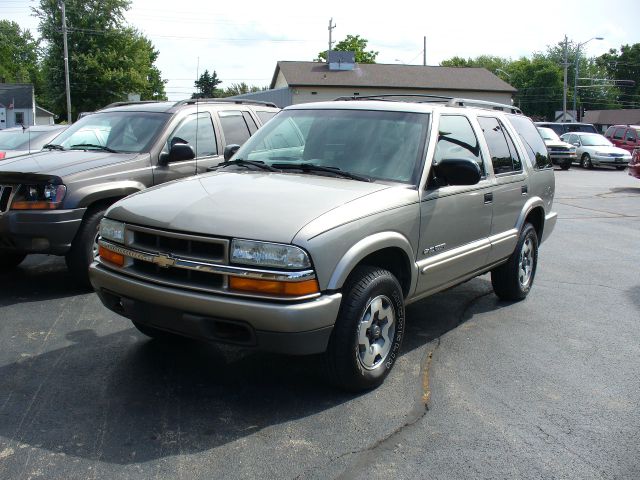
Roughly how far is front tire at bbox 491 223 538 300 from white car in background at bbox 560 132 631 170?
23.6 metres

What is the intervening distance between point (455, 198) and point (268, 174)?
4.68 feet

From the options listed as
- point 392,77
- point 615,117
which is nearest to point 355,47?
point 392,77

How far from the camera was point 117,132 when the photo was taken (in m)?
7.23

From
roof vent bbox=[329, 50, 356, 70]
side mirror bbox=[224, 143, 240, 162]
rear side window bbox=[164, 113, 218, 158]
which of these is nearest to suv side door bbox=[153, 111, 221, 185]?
rear side window bbox=[164, 113, 218, 158]

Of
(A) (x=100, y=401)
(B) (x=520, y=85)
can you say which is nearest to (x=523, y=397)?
(A) (x=100, y=401)

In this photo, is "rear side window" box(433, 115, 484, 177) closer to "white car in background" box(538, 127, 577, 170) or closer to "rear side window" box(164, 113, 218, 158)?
"rear side window" box(164, 113, 218, 158)

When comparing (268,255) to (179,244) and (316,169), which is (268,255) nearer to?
(179,244)

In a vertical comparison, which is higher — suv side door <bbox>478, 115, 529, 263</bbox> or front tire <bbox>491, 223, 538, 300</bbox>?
suv side door <bbox>478, 115, 529, 263</bbox>

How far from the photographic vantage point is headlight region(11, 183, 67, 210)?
5.97 meters

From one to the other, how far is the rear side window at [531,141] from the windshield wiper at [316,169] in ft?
8.63

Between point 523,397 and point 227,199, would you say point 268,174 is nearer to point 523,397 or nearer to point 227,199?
point 227,199

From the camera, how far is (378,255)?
4.32 metres

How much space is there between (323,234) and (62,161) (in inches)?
151

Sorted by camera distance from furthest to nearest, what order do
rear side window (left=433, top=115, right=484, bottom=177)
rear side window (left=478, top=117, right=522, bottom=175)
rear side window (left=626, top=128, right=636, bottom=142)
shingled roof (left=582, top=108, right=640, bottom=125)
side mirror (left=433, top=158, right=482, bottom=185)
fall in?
1. shingled roof (left=582, top=108, right=640, bottom=125)
2. rear side window (left=626, top=128, right=636, bottom=142)
3. rear side window (left=478, top=117, right=522, bottom=175)
4. rear side window (left=433, top=115, right=484, bottom=177)
5. side mirror (left=433, top=158, right=482, bottom=185)
